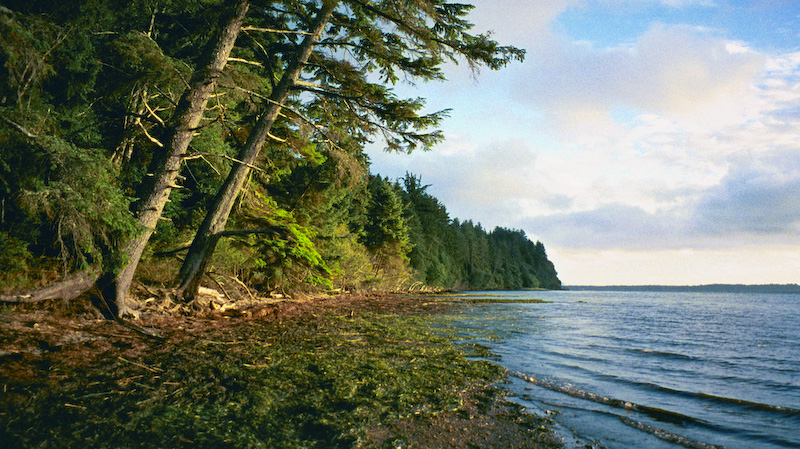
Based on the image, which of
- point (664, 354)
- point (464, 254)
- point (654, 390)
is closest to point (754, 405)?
point (654, 390)

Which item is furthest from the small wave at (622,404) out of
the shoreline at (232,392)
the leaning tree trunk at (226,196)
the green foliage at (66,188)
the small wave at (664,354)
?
the leaning tree trunk at (226,196)

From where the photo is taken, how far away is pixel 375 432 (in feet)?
10.4

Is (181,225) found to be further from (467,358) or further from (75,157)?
(467,358)

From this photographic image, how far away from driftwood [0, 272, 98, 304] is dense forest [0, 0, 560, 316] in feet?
0.11

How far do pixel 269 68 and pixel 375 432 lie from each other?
937 cm

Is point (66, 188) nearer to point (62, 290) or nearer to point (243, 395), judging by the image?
point (62, 290)

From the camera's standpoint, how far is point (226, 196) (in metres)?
8.96

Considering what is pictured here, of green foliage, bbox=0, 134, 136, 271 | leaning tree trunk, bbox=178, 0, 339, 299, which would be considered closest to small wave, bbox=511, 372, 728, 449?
green foliage, bbox=0, 134, 136, 271

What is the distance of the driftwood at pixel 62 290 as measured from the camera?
574cm

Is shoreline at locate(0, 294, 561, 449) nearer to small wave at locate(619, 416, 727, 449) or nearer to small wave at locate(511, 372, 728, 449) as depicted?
small wave at locate(511, 372, 728, 449)

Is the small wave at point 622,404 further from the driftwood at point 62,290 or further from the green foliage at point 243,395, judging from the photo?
the driftwood at point 62,290

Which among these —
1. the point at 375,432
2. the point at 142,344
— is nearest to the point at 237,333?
the point at 142,344

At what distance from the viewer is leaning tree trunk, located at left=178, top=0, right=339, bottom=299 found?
8711 mm

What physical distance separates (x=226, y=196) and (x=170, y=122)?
6.94 ft
